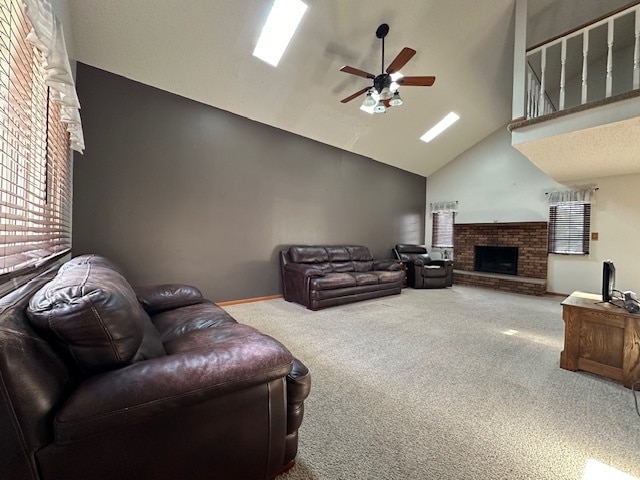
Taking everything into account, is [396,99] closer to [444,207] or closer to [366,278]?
[366,278]

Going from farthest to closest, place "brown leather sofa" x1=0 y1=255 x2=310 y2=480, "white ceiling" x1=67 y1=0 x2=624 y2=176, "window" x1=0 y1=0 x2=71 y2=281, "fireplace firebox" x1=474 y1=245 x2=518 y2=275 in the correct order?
"fireplace firebox" x1=474 y1=245 x2=518 y2=275
"white ceiling" x1=67 y1=0 x2=624 y2=176
"window" x1=0 y1=0 x2=71 y2=281
"brown leather sofa" x1=0 y1=255 x2=310 y2=480

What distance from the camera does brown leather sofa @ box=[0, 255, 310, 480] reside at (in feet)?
2.38

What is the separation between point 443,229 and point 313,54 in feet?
17.7

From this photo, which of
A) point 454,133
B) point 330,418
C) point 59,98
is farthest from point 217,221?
point 454,133

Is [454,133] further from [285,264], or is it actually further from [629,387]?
[629,387]

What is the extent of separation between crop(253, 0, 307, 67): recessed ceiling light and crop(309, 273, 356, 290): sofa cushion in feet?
9.84

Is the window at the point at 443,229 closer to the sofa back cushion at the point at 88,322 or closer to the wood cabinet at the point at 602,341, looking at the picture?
the wood cabinet at the point at 602,341

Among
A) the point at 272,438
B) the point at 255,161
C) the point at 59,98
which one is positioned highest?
the point at 255,161

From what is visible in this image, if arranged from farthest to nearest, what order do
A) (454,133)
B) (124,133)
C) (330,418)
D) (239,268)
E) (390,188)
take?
(390,188), (454,133), (239,268), (124,133), (330,418)

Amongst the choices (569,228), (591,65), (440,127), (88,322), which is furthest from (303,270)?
(591,65)

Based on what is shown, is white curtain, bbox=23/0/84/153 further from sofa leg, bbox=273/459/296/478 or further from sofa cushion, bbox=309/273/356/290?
sofa cushion, bbox=309/273/356/290

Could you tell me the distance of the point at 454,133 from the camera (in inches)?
233

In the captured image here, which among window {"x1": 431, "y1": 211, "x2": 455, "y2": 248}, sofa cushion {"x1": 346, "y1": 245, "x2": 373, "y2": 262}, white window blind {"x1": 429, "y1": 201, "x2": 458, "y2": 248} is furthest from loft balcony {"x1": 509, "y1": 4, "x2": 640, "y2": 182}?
sofa cushion {"x1": 346, "y1": 245, "x2": 373, "y2": 262}

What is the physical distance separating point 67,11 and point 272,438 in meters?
3.85
